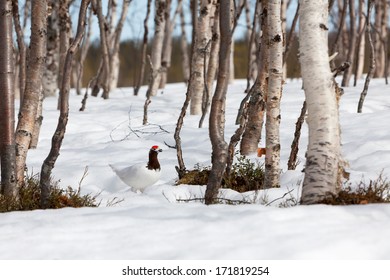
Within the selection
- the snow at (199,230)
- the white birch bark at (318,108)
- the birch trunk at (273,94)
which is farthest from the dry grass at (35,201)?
the white birch bark at (318,108)

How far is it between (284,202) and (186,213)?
3.83ft

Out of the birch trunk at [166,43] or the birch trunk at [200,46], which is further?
the birch trunk at [166,43]

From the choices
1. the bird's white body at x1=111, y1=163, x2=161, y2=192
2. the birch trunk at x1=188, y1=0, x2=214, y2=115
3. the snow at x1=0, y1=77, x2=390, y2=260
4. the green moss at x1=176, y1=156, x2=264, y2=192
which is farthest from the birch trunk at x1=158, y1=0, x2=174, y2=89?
the snow at x1=0, y1=77, x2=390, y2=260

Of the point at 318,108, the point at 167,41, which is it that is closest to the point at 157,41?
the point at 167,41

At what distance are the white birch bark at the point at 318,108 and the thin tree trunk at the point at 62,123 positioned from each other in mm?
1872

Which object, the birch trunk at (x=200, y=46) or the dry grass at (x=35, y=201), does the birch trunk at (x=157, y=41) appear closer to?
the birch trunk at (x=200, y=46)

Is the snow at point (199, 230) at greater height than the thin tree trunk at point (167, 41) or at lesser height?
lesser

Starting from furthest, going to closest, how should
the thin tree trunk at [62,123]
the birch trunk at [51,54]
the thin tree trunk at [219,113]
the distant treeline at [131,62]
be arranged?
the distant treeline at [131,62] < the birch trunk at [51,54] < the thin tree trunk at [62,123] < the thin tree trunk at [219,113]

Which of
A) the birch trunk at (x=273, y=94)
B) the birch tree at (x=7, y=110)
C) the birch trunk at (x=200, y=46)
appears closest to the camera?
the birch tree at (x=7, y=110)

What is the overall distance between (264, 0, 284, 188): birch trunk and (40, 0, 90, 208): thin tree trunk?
1.94 metres

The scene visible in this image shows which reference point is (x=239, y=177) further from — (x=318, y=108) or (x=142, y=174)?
(x=318, y=108)

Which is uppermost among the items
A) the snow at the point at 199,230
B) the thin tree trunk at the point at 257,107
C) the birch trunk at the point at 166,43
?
the birch trunk at the point at 166,43

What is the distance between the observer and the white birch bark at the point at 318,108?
4.34 meters

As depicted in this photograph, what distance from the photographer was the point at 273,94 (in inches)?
239
